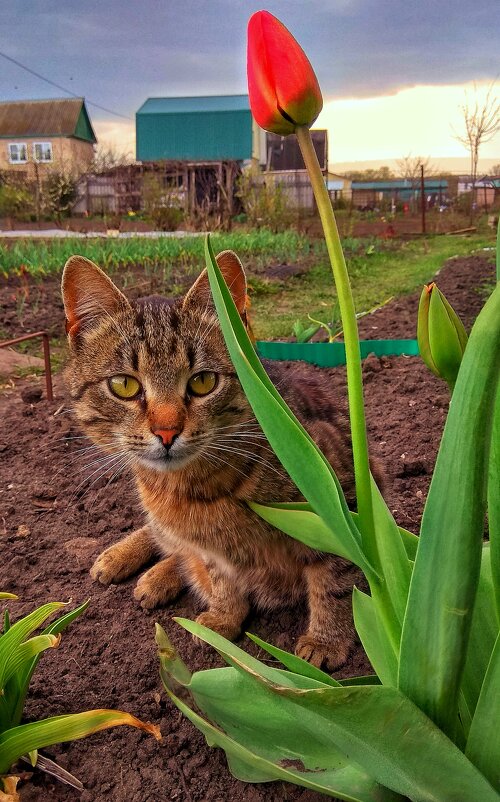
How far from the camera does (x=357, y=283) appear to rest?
7742 millimetres

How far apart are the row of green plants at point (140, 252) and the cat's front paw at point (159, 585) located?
166 inches

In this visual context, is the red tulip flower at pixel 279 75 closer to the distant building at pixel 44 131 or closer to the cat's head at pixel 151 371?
the cat's head at pixel 151 371

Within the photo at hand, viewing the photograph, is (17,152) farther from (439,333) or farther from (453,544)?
(453,544)

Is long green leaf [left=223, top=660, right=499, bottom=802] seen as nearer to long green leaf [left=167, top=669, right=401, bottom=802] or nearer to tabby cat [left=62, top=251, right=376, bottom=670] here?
long green leaf [left=167, top=669, right=401, bottom=802]

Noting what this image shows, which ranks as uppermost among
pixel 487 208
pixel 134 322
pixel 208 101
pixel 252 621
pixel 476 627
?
pixel 208 101

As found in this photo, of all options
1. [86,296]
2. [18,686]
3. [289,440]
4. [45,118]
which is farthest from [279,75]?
[45,118]

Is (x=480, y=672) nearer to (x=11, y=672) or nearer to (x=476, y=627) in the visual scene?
(x=476, y=627)

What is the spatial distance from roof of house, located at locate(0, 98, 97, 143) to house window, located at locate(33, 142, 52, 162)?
0.33 meters

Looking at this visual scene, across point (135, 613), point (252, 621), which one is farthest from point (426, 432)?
point (135, 613)

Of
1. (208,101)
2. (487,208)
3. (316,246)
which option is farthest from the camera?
(208,101)

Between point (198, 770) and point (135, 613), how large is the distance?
0.55 meters

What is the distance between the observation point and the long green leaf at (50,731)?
1.15 m

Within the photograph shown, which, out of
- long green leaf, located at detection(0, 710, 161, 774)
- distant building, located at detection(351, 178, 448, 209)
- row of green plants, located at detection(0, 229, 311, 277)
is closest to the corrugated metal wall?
distant building, located at detection(351, 178, 448, 209)

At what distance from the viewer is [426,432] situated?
262cm
